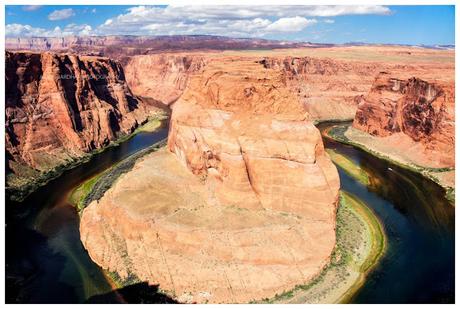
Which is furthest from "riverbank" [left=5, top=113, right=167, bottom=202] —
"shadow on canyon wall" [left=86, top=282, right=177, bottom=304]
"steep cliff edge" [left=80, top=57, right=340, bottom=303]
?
"shadow on canyon wall" [left=86, top=282, right=177, bottom=304]

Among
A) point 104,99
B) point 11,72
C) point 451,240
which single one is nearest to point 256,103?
point 451,240

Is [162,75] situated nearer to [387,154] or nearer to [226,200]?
[387,154]

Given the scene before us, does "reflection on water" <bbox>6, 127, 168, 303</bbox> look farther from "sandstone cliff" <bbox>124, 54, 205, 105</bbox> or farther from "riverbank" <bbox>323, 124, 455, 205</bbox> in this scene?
"sandstone cliff" <bbox>124, 54, 205, 105</bbox>

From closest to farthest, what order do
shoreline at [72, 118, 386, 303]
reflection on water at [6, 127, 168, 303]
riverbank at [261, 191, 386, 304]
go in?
1. riverbank at [261, 191, 386, 304]
2. shoreline at [72, 118, 386, 303]
3. reflection on water at [6, 127, 168, 303]

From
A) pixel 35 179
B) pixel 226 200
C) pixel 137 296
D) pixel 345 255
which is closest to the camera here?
pixel 137 296

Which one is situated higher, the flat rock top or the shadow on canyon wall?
the flat rock top

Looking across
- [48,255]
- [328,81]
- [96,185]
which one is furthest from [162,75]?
[48,255]

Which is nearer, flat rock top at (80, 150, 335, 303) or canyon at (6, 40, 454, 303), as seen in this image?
flat rock top at (80, 150, 335, 303)
